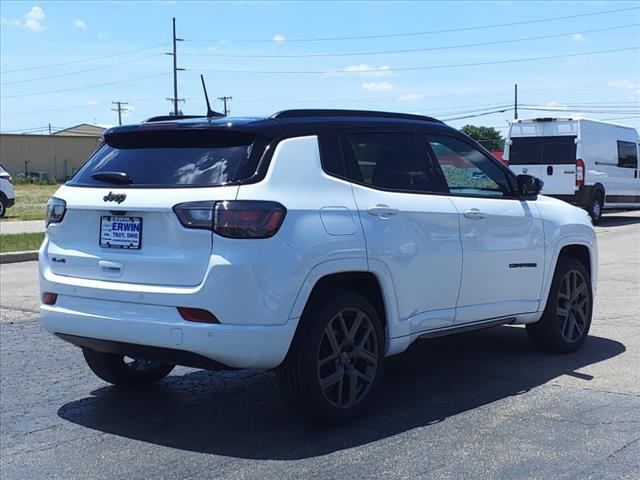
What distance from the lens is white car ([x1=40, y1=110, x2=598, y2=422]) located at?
452 centimetres

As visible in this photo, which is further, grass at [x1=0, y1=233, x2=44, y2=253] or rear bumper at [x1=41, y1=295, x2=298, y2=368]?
grass at [x1=0, y1=233, x2=44, y2=253]

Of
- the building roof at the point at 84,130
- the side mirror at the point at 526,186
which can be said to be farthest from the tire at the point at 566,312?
the building roof at the point at 84,130

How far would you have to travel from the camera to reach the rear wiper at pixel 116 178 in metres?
4.95

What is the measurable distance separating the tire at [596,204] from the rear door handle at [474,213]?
1584 cm

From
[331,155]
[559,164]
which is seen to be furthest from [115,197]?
[559,164]

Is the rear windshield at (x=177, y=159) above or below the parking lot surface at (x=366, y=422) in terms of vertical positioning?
above

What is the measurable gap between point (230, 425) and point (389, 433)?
3.20ft

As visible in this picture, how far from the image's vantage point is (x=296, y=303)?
15.2ft

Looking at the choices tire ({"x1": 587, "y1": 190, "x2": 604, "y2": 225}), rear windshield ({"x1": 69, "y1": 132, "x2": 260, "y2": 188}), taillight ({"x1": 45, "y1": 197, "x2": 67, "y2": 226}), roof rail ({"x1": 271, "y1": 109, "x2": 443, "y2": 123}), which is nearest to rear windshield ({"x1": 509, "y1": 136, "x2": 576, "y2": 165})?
tire ({"x1": 587, "y1": 190, "x2": 604, "y2": 225})

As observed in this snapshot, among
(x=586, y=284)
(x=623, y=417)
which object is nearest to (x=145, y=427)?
(x=623, y=417)

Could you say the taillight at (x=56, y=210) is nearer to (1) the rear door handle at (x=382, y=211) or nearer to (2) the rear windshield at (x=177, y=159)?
(2) the rear windshield at (x=177, y=159)

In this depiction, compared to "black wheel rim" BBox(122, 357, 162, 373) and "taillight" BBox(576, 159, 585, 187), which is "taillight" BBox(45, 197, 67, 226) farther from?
"taillight" BBox(576, 159, 585, 187)

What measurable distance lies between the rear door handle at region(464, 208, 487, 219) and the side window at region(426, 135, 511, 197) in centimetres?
17

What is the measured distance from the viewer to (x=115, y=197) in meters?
4.89
